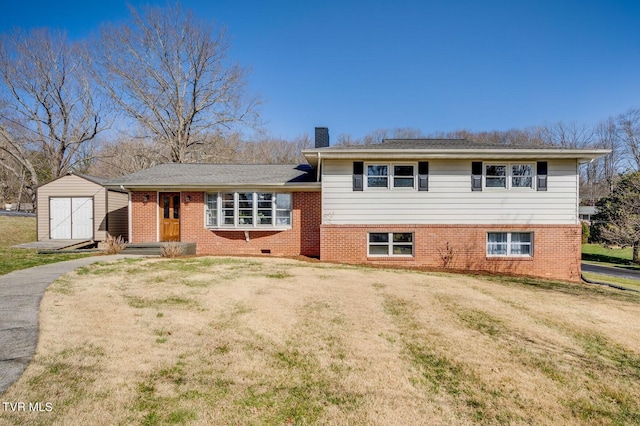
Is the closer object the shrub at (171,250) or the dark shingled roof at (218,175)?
the shrub at (171,250)

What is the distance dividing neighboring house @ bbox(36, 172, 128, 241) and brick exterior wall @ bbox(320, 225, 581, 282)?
1109 cm

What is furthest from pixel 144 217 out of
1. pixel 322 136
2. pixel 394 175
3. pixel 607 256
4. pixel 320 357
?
pixel 607 256

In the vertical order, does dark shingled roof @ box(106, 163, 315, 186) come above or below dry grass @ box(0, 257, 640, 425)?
above

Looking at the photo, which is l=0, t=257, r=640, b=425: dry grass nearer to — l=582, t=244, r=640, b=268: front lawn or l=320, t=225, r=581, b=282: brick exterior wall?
l=320, t=225, r=581, b=282: brick exterior wall

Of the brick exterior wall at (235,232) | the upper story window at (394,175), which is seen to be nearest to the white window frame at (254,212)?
the brick exterior wall at (235,232)

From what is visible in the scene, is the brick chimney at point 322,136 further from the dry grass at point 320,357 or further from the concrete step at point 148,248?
the dry grass at point 320,357

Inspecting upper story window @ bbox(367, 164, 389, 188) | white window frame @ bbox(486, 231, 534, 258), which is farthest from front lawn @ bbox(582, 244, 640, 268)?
upper story window @ bbox(367, 164, 389, 188)

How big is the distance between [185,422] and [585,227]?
1422 inches

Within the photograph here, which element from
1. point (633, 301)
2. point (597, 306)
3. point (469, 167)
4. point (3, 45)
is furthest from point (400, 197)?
point (3, 45)

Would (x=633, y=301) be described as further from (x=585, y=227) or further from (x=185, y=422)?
(x=585, y=227)

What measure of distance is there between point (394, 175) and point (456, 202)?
2443mm

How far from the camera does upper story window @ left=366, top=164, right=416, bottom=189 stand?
11.1m

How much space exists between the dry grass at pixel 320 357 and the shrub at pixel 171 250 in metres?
3.63

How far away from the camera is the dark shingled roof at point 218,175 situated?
39.6ft
